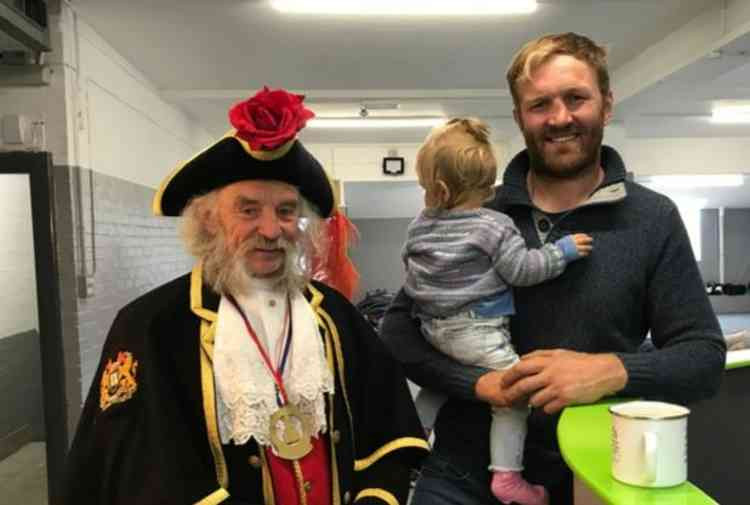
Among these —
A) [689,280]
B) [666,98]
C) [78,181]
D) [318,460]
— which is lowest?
[318,460]

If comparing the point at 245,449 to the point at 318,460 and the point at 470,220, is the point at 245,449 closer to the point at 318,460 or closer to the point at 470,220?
the point at 318,460

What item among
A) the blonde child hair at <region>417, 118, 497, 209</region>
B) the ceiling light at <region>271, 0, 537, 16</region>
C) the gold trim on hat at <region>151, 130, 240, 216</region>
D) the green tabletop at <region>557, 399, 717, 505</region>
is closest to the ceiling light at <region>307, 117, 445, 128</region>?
the ceiling light at <region>271, 0, 537, 16</region>

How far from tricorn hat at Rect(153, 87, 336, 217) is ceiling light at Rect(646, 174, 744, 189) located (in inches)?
299

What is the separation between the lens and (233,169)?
1.29 metres

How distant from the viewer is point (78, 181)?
3.44m

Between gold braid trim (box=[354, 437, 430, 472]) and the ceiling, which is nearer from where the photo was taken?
gold braid trim (box=[354, 437, 430, 472])

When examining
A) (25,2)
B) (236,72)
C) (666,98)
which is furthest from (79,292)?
(666,98)

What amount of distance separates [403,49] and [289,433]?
130 inches

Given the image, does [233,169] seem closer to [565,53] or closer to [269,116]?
[269,116]

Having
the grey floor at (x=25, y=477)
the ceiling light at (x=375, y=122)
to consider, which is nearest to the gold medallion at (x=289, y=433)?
the grey floor at (x=25, y=477)

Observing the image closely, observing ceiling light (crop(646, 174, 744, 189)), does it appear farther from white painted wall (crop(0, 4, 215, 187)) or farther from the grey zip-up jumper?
the grey zip-up jumper

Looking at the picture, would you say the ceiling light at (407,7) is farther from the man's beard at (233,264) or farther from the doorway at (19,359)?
the man's beard at (233,264)

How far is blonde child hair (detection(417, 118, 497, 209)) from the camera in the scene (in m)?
1.47

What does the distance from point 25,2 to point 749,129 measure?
7287mm
